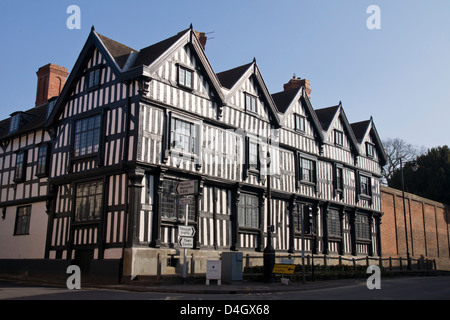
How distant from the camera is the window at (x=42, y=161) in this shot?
2441 centimetres

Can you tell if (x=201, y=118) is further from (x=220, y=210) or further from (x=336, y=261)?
(x=336, y=261)

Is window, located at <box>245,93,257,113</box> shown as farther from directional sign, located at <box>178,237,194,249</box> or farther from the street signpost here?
directional sign, located at <box>178,237,194,249</box>

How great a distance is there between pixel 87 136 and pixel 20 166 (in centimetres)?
720

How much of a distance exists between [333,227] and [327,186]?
8.81 ft

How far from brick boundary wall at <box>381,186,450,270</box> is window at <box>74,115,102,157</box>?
24.3 metres

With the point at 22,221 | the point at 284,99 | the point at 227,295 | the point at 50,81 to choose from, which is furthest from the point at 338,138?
the point at 22,221

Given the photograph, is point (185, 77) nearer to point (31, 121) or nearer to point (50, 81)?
point (31, 121)

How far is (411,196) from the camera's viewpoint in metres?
42.7

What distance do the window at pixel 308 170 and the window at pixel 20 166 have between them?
1610cm

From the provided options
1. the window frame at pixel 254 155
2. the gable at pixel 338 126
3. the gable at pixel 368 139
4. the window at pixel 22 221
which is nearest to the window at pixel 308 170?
the gable at pixel 338 126

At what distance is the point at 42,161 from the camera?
2478 cm

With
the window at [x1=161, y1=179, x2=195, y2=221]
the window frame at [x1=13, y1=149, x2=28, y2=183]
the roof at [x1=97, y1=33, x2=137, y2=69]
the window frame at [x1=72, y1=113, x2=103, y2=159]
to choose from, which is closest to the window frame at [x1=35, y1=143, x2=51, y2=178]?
the window frame at [x1=13, y1=149, x2=28, y2=183]

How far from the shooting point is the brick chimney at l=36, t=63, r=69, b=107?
3144 centimetres

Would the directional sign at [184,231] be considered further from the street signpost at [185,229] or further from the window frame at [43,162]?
the window frame at [43,162]
